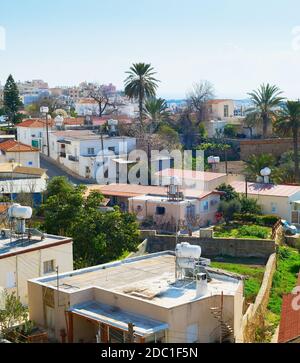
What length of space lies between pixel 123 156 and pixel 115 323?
2951 centimetres

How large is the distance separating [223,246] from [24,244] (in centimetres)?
1031

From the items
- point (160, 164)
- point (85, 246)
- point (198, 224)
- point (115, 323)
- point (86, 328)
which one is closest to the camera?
point (115, 323)

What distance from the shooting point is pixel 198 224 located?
99.3 feet

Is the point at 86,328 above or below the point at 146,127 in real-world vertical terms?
below

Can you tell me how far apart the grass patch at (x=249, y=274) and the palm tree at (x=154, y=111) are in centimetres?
2641

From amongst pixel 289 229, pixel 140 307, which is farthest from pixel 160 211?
pixel 140 307

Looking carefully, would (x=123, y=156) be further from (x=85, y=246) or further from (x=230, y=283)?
(x=230, y=283)

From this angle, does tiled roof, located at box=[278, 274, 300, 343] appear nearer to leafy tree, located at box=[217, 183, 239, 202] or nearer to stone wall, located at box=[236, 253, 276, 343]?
stone wall, located at box=[236, 253, 276, 343]

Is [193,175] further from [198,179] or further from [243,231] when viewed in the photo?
[243,231]

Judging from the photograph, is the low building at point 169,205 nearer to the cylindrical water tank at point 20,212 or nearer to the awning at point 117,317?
the cylindrical water tank at point 20,212

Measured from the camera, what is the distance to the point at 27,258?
1836 cm

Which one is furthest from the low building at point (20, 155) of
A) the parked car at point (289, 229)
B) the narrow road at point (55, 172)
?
the parked car at point (289, 229)

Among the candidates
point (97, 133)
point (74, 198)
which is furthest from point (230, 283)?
point (97, 133)

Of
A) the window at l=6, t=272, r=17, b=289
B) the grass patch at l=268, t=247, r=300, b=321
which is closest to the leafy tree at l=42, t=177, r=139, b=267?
the window at l=6, t=272, r=17, b=289
